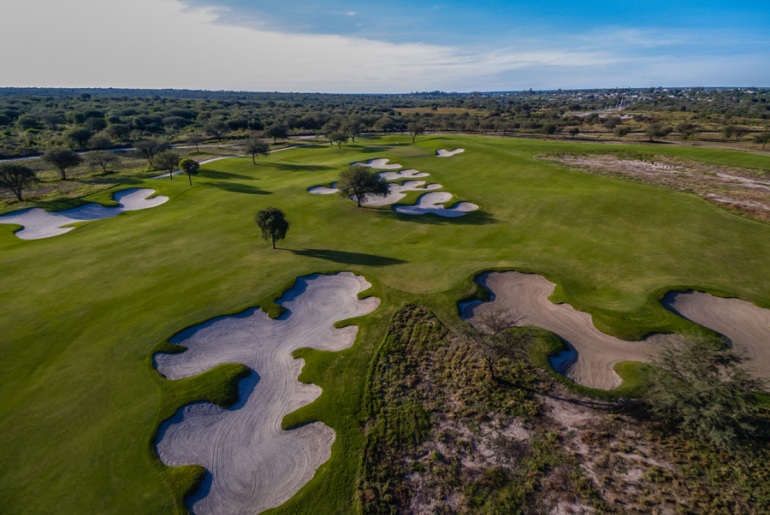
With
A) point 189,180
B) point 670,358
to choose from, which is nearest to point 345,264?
point 670,358

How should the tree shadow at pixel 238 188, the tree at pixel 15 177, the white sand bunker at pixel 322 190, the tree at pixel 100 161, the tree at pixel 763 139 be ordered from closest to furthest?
the tree at pixel 15 177 < the white sand bunker at pixel 322 190 < the tree shadow at pixel 238 188 < the tree at pixel 100 161 < the tree at pixel 763 139

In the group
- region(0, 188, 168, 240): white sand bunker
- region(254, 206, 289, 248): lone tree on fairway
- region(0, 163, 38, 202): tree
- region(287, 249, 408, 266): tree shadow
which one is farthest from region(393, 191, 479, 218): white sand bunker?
region(0, 163, 38, 202): tree

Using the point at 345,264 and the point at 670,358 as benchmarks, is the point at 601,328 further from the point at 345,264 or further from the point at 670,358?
the point at 345,264

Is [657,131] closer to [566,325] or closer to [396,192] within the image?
[396,192]

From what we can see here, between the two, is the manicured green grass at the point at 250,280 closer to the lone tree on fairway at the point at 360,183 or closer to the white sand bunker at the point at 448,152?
the lone tree on fairway at the point at 360,183

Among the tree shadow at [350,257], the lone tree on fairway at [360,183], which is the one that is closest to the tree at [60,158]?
the lone tree on fairway at [360,183]
